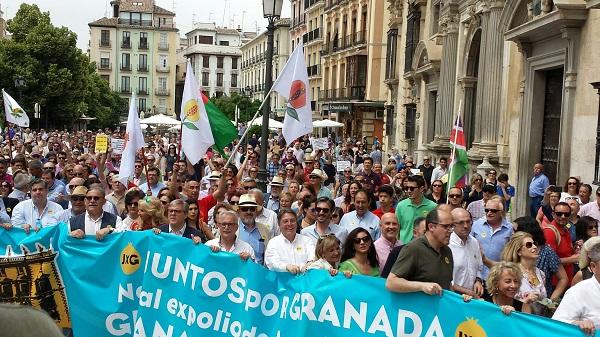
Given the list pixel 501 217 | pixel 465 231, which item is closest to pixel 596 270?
pixel 465 231

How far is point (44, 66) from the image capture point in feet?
178

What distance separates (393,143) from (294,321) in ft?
95.1

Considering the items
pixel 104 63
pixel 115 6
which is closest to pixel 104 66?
pixel 104 63

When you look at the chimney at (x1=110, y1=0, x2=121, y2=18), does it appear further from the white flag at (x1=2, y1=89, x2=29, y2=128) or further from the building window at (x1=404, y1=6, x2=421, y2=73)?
the white flag at (x1=2, y1=89, x2=29, y2=128)

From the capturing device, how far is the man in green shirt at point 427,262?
5352 millimetres

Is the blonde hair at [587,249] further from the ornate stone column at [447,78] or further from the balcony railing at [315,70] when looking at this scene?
the balcony railing at [315,70]

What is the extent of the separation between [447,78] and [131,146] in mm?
14229

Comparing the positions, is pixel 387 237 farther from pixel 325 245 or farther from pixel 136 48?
pixel 136 48

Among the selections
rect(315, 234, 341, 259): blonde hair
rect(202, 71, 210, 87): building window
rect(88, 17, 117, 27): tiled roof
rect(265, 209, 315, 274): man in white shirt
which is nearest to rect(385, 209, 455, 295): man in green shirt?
rect(315, 234, 341, 259): blonde hair

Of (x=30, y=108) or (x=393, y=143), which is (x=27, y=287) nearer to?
(x=393, y=143)

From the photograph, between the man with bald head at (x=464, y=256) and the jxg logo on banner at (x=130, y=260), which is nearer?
the jxg logo on banner at (x=130, y=260)

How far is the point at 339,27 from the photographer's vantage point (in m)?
55.6

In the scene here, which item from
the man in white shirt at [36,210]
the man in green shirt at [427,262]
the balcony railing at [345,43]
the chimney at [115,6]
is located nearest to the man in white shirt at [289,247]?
the man in green shirt at [427,262]

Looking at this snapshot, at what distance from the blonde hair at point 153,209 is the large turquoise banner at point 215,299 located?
0.75 meters
